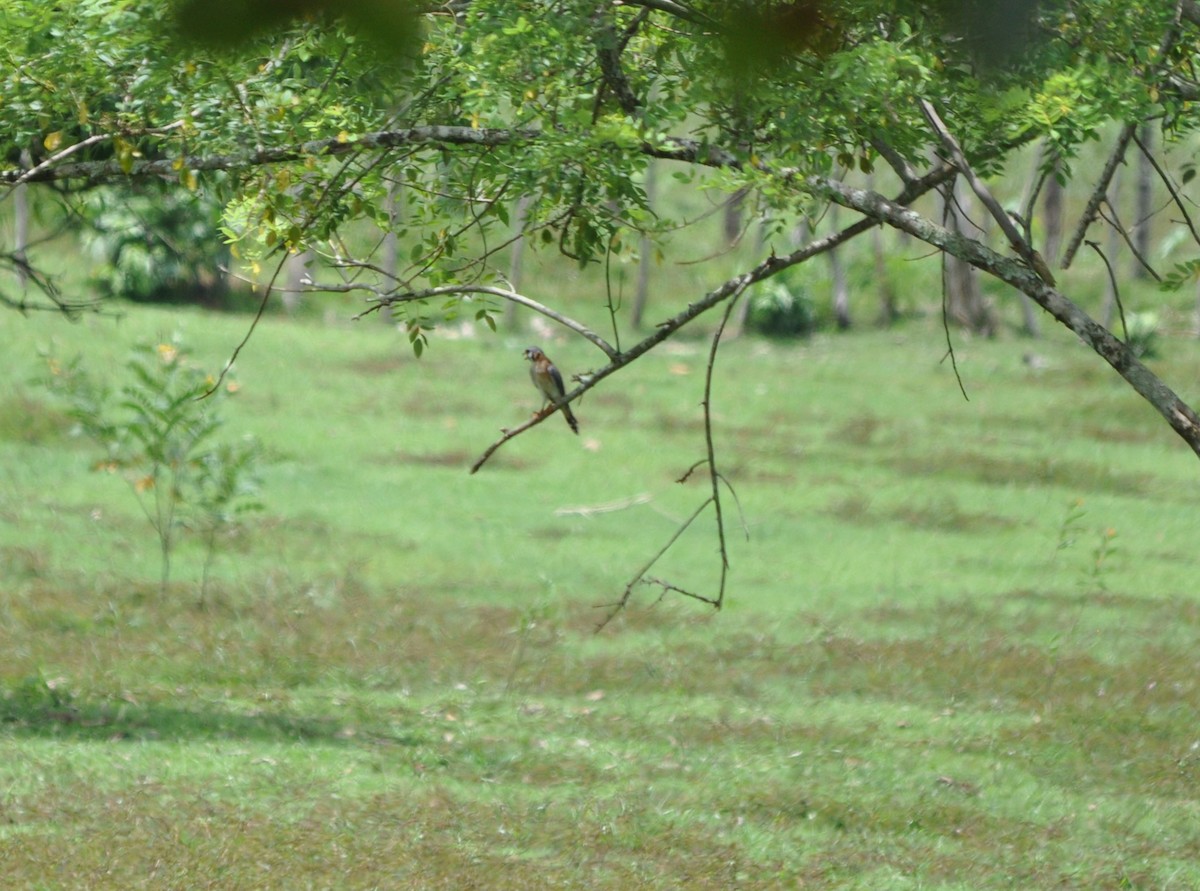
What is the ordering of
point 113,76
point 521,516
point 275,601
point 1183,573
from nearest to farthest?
1. point 113,76
2. point 275,601
3. point 1183,573
4. point 521,516

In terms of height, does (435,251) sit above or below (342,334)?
above

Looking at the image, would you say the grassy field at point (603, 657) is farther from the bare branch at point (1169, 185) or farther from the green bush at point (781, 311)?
the green bush at point (781, 311)

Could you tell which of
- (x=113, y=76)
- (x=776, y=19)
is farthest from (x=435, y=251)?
(x=776, y=19)

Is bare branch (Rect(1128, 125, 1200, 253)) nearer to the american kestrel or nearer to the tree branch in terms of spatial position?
the tree branch

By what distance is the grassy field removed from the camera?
291 inches

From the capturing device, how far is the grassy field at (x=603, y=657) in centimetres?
740

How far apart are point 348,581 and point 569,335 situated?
14.3 metres

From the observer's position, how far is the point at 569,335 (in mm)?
27016

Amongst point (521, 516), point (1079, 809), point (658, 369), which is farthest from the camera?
point (658, 369)

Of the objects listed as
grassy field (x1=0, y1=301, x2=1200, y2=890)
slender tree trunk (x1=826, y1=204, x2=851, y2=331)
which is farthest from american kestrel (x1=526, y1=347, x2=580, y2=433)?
slender tree trunk (x1=826, y1=204, x2=851, y2=331)

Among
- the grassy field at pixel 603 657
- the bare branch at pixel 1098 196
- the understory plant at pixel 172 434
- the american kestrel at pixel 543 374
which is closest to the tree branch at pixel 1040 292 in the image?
the bare branch at pixel 1098 196

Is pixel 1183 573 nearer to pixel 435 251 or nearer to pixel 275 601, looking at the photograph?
pixel 275 601

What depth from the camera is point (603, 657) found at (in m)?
11.4

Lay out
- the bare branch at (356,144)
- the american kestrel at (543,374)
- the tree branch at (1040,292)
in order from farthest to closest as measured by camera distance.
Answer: the american kestrel at (543,374), the bare branch at (356,144), the tree branch at (1040,292)
